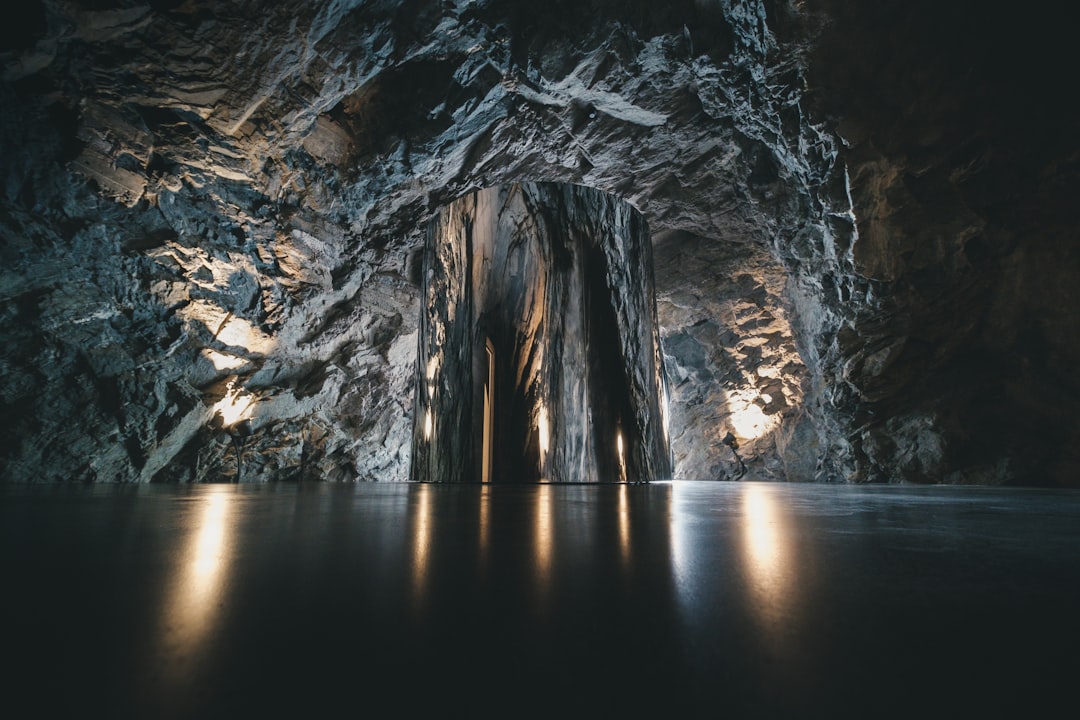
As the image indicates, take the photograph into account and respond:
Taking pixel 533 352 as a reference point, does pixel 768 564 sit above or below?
below

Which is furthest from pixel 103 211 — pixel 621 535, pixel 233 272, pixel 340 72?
pixel 621 535

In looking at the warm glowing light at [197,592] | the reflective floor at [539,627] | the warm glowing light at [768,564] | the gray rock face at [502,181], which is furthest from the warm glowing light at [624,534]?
the gray rock face at [502,181]

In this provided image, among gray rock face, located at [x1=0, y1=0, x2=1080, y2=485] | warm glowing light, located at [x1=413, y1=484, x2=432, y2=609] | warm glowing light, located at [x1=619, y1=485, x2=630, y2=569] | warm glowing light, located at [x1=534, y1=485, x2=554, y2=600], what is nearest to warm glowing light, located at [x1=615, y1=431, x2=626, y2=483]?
warm glowing light, located at [x1=619, y1=485, x2=630, y2=569]

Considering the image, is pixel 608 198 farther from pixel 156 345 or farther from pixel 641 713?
pixel 156 345

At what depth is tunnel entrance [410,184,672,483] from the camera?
2668mm

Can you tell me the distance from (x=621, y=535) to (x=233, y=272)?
5.01 meters

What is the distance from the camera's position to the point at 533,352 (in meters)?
2.76

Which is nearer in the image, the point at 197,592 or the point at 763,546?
the point at 197,592

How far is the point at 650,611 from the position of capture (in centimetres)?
39

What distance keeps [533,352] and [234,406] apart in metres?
4.23

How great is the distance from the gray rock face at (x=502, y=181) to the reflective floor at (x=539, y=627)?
365cm

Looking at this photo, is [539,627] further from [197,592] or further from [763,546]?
[763,546]

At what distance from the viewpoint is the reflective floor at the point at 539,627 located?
0.24 meters

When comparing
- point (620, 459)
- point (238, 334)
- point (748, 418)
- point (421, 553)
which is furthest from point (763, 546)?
point (748, 418)
